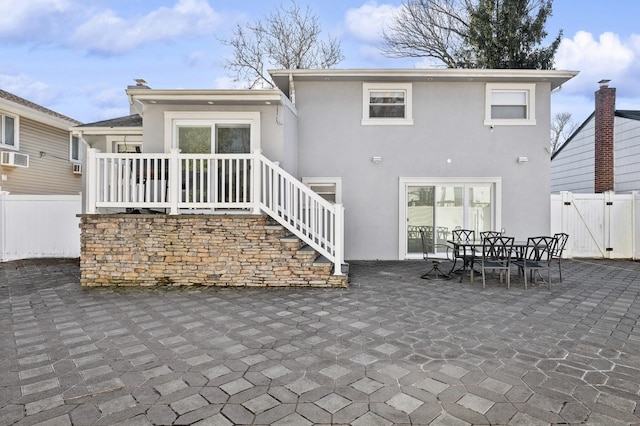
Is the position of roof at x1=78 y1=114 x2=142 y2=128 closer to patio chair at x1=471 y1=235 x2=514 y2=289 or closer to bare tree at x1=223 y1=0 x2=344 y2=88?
bare tree at x1=223 y1=0 x2=344 y2=88

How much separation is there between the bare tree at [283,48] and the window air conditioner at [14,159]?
8.57m

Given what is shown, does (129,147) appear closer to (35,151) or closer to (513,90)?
(35,151)

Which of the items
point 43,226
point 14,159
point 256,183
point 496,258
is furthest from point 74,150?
point 496,258

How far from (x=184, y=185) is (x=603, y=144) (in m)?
12.9

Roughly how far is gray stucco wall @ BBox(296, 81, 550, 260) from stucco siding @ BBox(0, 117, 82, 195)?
382 inches

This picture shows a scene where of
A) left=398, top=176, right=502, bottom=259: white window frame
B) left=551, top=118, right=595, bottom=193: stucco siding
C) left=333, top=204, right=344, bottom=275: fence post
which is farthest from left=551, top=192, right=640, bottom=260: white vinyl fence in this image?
left=333, top=204, right=344, bottom=275: fence post

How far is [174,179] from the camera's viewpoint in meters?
6.57

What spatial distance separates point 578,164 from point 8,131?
20.5 meters

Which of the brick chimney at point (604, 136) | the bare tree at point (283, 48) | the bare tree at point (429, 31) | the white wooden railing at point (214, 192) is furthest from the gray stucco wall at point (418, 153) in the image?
the bare tree at point (283, 48)

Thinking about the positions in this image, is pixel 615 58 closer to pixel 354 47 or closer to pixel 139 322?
pixel 354 47

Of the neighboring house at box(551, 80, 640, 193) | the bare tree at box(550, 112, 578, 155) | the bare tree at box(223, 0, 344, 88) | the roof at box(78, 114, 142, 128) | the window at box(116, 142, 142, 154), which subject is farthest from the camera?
the bare tree at box(550, 112, 578, 155)

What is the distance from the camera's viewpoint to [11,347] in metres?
3.74

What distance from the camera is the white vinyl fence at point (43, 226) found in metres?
9.87

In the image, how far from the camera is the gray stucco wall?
9469 millimetres
